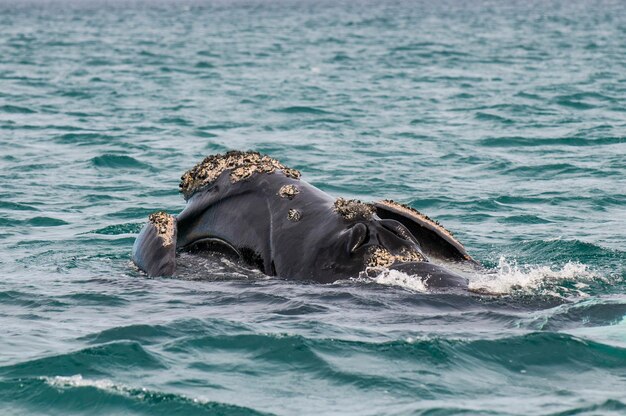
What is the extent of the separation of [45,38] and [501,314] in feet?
201

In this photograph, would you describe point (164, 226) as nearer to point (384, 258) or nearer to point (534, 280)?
point (384, 258)

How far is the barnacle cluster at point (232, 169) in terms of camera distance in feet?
39.9

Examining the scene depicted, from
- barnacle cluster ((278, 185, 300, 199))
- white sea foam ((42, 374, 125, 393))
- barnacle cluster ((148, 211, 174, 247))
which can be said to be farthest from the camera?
barnacle cluster ((148, 211, 174, 247))

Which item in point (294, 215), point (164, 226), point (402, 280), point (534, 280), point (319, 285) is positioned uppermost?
point (294, 215)

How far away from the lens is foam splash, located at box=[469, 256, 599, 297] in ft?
36.0

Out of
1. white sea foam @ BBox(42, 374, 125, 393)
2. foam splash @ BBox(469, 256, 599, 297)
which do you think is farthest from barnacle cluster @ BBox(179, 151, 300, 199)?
white sea foam @ BBox(42, 374, 125, 393)

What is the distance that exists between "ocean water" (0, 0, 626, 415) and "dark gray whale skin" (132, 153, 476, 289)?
0.23m

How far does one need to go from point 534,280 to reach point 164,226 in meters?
3.86

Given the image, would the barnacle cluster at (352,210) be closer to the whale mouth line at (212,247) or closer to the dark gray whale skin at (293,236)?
the dark gray whale skin at (293,236)

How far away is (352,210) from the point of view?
11.4 meters

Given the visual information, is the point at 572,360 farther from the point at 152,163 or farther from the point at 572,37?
the point at 572,37

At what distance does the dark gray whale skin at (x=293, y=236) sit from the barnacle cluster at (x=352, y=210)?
2cm

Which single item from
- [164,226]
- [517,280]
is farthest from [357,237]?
[164,226]

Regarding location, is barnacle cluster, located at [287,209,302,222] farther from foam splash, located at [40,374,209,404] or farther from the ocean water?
foam splash, located at [40,374,209,404]
